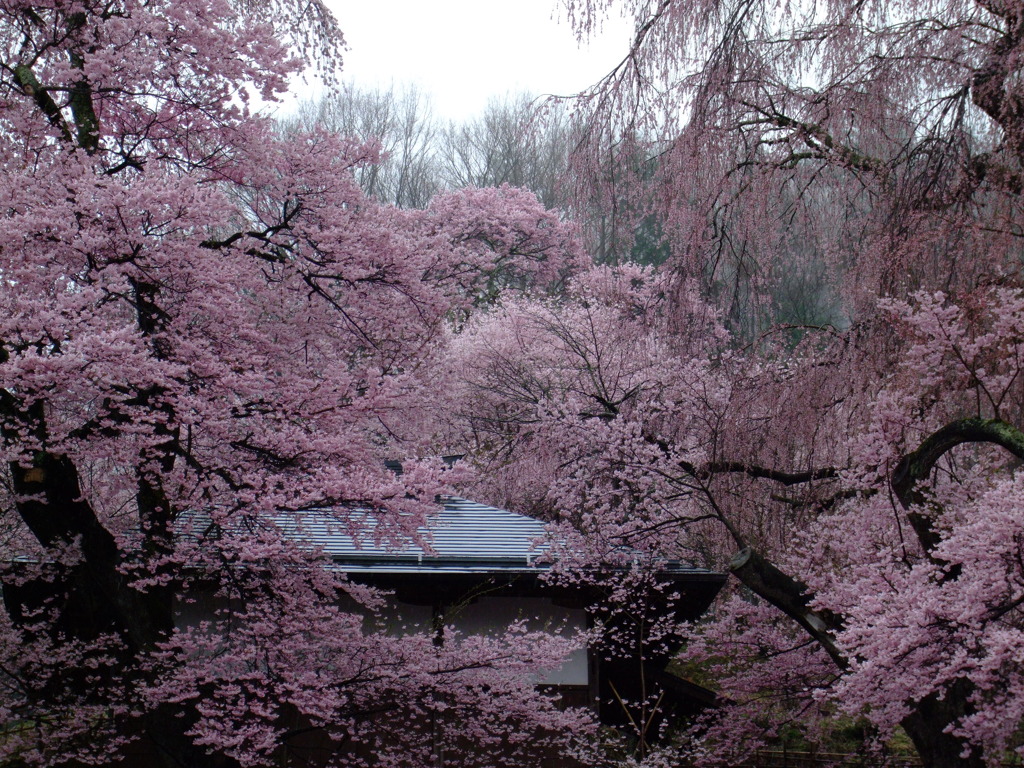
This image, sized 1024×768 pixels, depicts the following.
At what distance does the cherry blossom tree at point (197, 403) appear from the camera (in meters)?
5.47

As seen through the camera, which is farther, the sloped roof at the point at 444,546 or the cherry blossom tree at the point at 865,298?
the sloped roof at the point at 444,546

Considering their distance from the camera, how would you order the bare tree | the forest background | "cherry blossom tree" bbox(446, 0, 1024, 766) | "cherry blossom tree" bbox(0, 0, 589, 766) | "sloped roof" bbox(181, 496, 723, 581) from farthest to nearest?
the bare tree
"sloped roof" bbox(181, 496, 723, 581)
"cherry blossom tree" bbox(0, 0, 589, 766)
the forest background
"cherry blossom tree" bbox(446, 0, 1024, 766)

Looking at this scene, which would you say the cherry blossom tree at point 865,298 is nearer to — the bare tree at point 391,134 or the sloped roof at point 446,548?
the sloped roof at point 446,548

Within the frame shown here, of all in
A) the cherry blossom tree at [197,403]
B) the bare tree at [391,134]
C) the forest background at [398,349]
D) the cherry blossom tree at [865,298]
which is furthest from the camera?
the bare tree at [391,134]

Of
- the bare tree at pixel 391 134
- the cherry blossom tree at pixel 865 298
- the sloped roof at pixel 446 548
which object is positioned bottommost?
the sloped roof at pixel 446 548

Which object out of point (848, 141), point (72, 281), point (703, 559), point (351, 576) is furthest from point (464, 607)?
point (703, 559)

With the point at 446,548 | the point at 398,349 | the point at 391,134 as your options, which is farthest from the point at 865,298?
the point at 391,134

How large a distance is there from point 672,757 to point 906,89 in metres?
5.59

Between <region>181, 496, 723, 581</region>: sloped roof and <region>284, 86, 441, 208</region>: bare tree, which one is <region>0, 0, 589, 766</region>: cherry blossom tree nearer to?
<region>181, 496, 723, 581</region>: sloped roof

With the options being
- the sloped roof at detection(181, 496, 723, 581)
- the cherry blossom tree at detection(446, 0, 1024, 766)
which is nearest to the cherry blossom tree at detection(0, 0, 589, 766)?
the sloped roof at detection(181, 496, 723, 581)

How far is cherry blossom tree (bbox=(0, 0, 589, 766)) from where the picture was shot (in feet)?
17.9

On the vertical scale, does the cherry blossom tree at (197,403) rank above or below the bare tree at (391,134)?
below

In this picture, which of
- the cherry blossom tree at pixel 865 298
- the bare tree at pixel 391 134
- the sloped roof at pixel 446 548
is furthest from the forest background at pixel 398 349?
the bare tree at pixel 391 134

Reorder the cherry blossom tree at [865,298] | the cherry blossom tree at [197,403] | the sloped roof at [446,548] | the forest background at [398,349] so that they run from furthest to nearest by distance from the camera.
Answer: the sloped roof at [446,548]
the cherry blossom tree at [197,403]
the forest background at [398,349]
the cherry blossom tree at [865,298]
